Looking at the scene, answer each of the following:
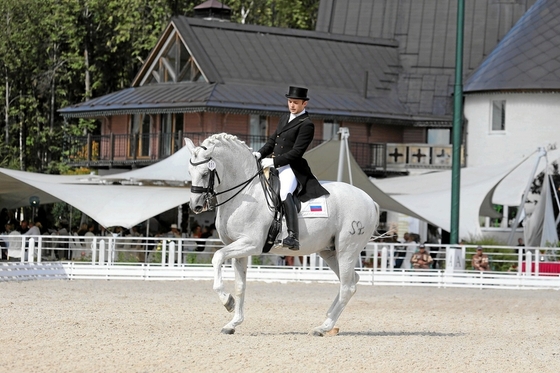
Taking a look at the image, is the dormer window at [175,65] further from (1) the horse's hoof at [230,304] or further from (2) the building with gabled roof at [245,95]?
(1) the horse's hoof at [230,304]

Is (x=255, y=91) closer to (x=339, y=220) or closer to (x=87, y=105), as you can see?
(x=87, y=105)

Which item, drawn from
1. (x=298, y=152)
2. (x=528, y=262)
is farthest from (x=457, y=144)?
(x=298, y=152)

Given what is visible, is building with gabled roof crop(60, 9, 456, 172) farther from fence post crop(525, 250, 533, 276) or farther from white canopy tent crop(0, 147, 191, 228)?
fence post crop(525, 250, 533, 276)

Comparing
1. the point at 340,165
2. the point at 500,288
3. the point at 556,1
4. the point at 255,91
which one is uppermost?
the point at 556,1

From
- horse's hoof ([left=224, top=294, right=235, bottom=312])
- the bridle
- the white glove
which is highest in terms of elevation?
the white glove

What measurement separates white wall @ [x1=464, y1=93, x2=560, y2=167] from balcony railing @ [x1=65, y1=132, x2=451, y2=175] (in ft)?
3.97

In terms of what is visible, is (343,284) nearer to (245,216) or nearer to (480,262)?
(245,216)

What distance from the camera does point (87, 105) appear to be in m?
51.6

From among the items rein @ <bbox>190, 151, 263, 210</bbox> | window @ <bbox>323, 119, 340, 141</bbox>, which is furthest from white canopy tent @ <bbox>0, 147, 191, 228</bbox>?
window @ <bbox>323, 119, 340, 141</bbox>

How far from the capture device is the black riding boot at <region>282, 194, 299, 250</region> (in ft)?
50.0

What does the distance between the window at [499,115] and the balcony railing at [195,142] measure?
6.46 feet

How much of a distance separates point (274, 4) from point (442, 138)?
51.8 feet

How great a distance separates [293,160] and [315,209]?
0.64 metres

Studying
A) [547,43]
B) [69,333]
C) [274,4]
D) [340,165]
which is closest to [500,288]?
[340,165]
